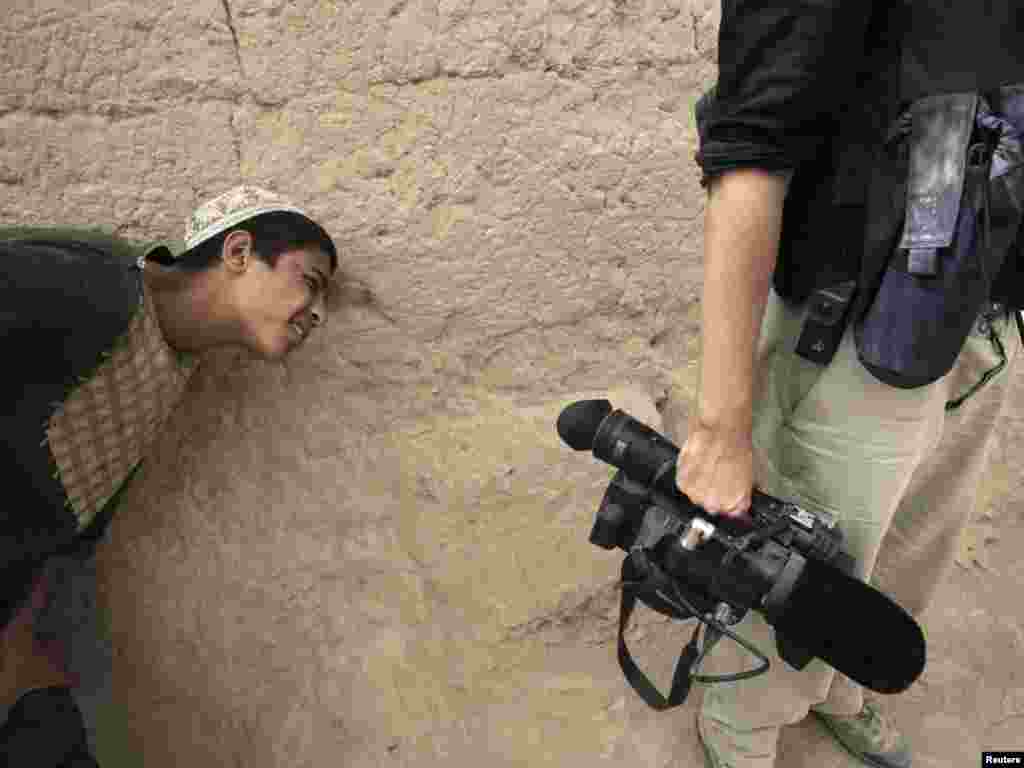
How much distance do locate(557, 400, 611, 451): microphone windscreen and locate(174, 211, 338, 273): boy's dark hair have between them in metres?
0.47

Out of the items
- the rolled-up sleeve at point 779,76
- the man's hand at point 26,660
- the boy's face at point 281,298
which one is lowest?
the man's hand at point 26,660

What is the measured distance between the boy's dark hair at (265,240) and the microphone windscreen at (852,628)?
79 centimetres

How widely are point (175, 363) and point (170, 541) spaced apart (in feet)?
1.29

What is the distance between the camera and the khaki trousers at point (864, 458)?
1.02m

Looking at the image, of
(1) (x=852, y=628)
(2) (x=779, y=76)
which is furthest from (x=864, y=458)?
(2) (x=779, y=76)

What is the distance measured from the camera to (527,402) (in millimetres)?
1525

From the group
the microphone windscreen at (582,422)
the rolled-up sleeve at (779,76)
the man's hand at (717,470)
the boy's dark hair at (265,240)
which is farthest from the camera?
the boy's dark hair at (265,240)

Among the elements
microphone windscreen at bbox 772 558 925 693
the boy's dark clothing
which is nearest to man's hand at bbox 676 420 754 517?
microphone windscreen at bbox 772 558 925 693

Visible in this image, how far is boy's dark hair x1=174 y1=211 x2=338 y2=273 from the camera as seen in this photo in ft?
4.00

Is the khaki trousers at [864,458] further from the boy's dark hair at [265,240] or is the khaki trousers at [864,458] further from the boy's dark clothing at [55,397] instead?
the boy's dark clothing at [55,397]

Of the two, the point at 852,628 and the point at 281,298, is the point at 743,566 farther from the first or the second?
the point at 281,298

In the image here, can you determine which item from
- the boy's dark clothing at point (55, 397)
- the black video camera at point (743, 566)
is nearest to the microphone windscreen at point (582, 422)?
the black video camera at point (743, 566)

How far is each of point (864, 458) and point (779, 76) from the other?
47 centimetres

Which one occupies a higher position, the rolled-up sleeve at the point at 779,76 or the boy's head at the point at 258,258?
the rolled-up sleeve at the point at 779,76
